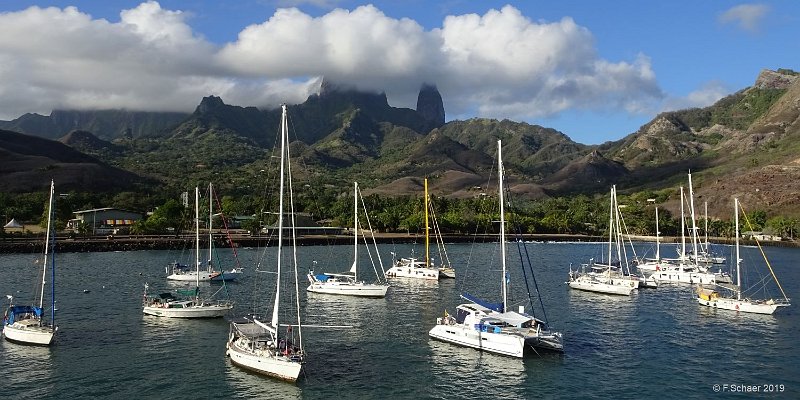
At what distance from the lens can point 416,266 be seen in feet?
327

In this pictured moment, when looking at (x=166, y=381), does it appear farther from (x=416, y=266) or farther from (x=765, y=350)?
(x=416, y=266)

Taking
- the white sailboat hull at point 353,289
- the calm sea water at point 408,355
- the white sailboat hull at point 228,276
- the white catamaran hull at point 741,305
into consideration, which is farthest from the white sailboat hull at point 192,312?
the white catamaran hull at point 741,305

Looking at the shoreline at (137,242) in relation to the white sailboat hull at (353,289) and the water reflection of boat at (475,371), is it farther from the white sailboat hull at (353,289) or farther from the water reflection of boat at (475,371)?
the water reflection of boat at (475,371)

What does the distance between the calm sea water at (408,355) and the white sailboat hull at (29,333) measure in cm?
83

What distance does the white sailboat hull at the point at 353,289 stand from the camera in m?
78.2

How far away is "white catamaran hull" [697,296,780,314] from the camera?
68.3 meters

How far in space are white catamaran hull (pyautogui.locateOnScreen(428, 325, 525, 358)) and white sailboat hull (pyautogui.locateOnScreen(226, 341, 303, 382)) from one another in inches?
635

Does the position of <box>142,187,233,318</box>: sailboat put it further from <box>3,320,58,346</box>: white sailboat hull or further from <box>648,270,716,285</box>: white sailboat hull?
<box>648,270,716,285</box>: white sailboat hull

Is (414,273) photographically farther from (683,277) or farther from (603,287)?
(683,277)

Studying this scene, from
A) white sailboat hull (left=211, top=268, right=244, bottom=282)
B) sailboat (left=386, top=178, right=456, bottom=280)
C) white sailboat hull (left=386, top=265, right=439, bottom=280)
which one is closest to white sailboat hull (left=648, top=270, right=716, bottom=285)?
sailboat (left=386, top=178, right=456, bottom=280)

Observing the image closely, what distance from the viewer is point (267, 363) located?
4262 centimetres

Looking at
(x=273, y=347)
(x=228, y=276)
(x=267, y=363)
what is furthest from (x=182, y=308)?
(x=228, y=276)

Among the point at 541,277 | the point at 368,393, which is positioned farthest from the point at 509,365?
the point at 541,277

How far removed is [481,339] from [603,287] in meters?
40.5
